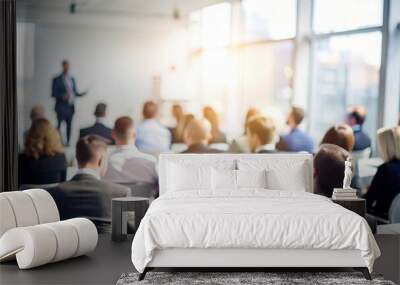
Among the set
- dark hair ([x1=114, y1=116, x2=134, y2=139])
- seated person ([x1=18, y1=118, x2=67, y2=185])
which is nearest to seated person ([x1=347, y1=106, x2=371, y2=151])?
dark hair ([x1=114, y1=116, x2=134, y2=139])

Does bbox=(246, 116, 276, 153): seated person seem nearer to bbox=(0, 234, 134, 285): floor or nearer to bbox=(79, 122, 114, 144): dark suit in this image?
bbox=(79, 122, 114, 144): dark suit

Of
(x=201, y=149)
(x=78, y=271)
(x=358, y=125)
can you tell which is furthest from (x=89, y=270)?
(x=358, y=125)

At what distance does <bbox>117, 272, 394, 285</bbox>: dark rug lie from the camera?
16.7 ft

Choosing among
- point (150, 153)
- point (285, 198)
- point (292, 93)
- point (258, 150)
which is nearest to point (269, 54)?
point (292, 93)

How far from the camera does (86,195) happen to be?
8055 mm

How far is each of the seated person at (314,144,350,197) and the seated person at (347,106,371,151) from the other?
190 mm

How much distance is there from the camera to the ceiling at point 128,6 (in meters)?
7.96

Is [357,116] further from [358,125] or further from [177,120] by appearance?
[177,120]

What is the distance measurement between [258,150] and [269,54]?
1165 mm

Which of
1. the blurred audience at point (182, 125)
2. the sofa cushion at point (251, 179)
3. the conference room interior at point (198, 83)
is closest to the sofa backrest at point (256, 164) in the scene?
the sofa cushion at point (251, 179)

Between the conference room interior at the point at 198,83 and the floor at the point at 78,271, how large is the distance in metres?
1.90

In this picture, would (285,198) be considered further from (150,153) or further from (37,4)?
(37,4)

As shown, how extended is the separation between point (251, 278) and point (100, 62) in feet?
12.6

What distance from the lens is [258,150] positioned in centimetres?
805
